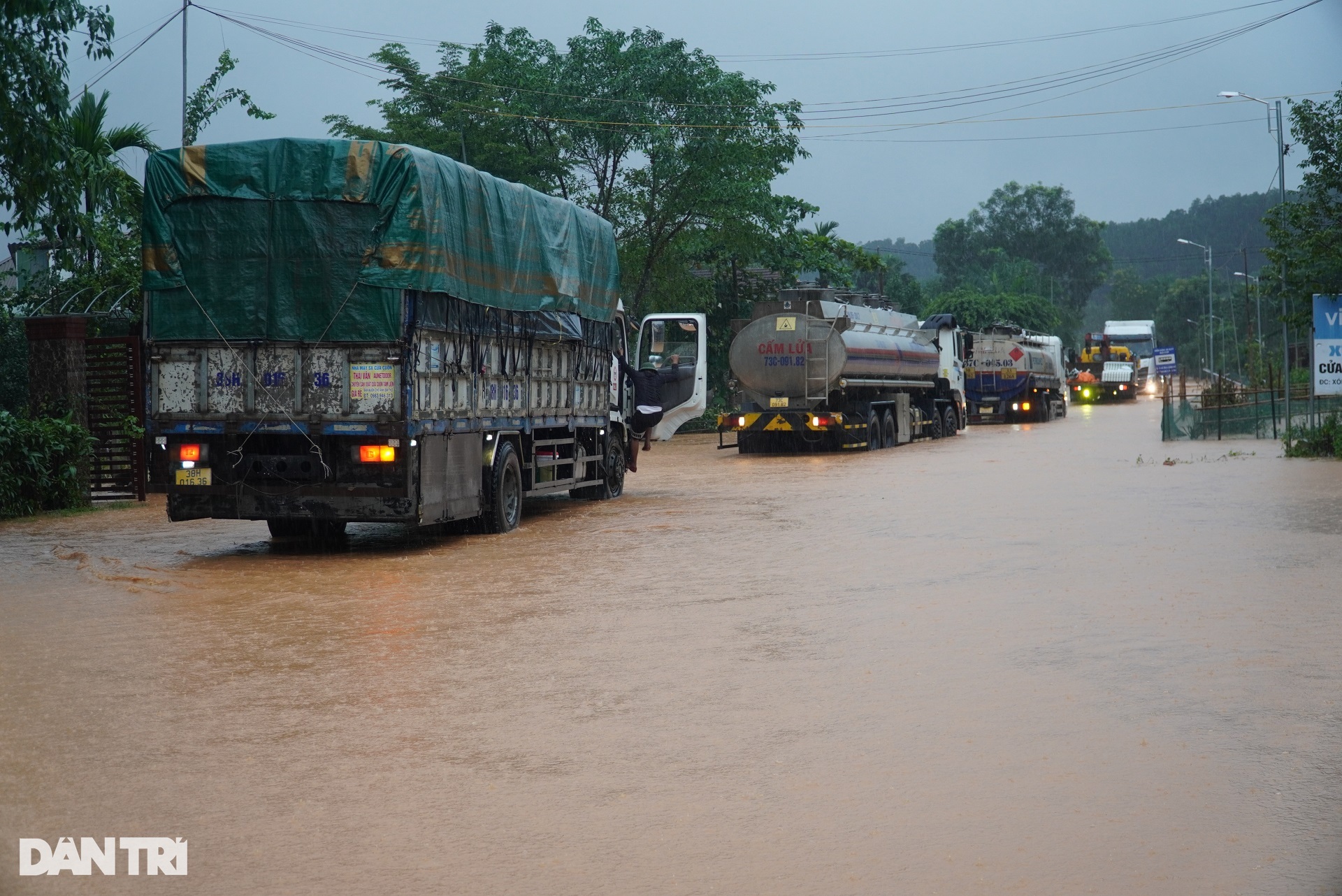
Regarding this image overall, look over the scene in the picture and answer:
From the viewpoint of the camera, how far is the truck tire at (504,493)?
1588 cm

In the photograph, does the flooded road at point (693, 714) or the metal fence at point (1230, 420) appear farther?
the metal fence at point (1230, 420)

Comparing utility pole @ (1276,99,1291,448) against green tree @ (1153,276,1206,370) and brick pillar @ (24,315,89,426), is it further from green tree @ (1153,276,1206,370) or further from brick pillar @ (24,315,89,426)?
green tree @ (1153,276,1206,370)

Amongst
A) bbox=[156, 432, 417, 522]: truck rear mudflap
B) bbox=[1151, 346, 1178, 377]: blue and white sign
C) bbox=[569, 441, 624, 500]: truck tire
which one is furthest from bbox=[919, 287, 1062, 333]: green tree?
bbox=[156, 432, 417, 522]: truck rear mudflap

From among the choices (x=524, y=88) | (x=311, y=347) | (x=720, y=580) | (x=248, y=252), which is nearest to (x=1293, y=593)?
(x=720, y=580)

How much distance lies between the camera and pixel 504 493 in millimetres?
16234

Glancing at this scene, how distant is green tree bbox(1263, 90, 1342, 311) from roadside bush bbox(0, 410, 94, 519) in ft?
66.6

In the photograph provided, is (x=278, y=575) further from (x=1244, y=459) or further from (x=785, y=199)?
(x=785, y=199)

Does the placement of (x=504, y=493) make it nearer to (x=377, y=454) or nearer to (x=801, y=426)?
(x=377, y=454)

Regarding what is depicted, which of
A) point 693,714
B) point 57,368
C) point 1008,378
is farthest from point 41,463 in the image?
point 1008,378

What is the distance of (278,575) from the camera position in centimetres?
1276

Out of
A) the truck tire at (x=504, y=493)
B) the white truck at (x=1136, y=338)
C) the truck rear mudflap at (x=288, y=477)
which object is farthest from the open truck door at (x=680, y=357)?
the white truck at (x=1136, y=338)

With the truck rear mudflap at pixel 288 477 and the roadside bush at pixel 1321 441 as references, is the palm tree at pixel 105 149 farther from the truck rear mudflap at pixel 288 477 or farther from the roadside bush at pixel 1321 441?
the roadside bush at pixel 1321 441

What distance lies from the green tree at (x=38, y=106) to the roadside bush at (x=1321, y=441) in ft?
71.3

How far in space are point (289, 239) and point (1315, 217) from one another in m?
20.3
